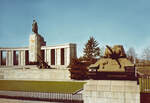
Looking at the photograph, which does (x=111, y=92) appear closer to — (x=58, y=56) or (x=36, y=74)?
(x=36, y=74)

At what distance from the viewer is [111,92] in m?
9.16

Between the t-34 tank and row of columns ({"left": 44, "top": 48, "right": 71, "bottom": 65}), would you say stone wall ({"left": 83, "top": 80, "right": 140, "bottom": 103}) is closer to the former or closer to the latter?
the t-34 tank

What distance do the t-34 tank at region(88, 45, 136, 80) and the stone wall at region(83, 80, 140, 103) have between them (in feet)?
1.17

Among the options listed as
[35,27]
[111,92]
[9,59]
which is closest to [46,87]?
[111,92]

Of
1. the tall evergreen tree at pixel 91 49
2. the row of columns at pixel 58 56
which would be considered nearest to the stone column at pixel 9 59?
the row of columns at pixel 58 56

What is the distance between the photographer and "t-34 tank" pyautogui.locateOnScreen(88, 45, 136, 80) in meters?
9.31

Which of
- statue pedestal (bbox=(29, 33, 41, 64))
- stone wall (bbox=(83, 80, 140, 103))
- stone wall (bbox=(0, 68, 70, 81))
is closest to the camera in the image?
stone wall (bbox=(83, 80, 140, 103))

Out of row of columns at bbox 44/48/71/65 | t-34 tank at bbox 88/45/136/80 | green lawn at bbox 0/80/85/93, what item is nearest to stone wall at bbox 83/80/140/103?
t-34 tank at bbox 88/45/136/80

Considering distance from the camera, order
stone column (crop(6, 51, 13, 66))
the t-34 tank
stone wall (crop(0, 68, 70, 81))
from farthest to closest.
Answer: stone column (crop(6, 51, 13, 66))
stone wall (crop(0, 68, 70, 81))
the t-34 tank

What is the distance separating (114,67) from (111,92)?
145 cm

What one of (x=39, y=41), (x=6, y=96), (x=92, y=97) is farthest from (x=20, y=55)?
(x=92, y=97)

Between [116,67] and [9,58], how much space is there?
2008 inches

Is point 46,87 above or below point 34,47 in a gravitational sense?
below

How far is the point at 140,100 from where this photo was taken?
9.62 metres
